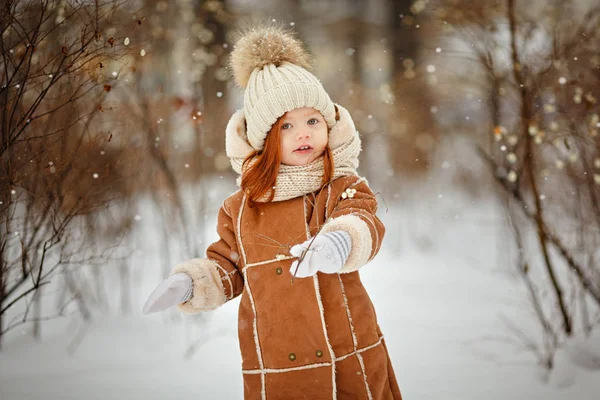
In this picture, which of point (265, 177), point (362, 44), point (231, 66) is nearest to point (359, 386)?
point (265, 177)

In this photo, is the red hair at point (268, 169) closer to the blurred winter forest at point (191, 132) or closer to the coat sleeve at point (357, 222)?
the coat sleeve at point (357, 222)

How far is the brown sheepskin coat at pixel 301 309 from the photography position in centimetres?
170

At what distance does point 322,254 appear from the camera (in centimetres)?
142

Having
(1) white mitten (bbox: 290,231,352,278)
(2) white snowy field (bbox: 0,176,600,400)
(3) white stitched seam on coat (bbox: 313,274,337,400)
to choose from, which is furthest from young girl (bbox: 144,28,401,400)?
(2) white snowy field (bbox: 0,176,600,400)

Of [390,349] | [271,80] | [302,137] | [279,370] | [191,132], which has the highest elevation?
[191,132]

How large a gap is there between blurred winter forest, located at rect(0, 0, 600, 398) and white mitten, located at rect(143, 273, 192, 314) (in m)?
0.74

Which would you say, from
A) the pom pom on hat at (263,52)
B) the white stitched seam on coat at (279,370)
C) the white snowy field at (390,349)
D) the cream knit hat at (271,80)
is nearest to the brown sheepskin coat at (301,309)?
the white stitched seam on coat at (279,370)

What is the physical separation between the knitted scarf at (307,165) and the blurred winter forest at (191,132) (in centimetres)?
44

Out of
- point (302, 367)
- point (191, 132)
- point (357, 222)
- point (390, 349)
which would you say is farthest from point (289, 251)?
point (191, 132)

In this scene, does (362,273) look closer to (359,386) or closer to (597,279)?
(597,279)

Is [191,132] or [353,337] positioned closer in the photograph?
[353,337]

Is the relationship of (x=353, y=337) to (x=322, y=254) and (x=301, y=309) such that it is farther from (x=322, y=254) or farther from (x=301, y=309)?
(x=322, y=254)

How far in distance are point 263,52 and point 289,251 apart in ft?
2.75

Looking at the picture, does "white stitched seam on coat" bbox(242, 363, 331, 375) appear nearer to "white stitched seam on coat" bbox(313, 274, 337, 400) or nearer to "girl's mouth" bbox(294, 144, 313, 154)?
"white stitched seam on coat" bbox(313, 274, 337, 400)
